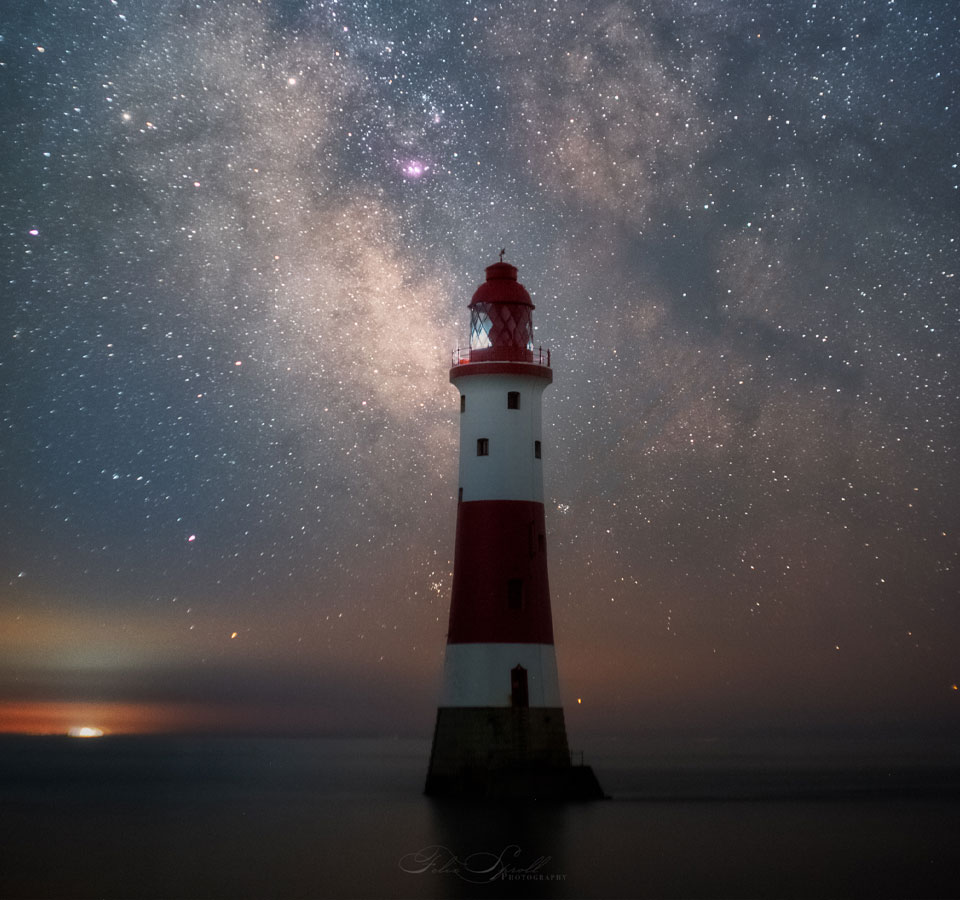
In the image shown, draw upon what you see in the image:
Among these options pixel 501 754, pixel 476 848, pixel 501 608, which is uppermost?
pixel 501 608

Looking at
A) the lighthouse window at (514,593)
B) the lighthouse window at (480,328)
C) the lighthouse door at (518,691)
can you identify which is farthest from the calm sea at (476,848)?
the lighthouse window at (480,328)

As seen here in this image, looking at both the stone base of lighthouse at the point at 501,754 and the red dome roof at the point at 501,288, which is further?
the red dome roof at the point at 501,288

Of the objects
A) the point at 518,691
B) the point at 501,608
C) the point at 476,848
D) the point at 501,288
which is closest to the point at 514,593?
the point at 501,608

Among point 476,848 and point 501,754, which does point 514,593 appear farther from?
point 476,848

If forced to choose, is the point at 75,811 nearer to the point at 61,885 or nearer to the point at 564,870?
the point at 61,885

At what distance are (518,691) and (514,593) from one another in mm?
3075

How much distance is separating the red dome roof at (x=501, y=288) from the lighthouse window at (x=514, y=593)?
9.72m

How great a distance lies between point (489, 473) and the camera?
1635 inches

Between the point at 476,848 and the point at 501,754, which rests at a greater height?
the point at 501,754

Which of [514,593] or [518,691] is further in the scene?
[514,593]

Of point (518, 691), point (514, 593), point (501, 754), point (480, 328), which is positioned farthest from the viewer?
point (480, 328)

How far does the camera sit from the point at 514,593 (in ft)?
134

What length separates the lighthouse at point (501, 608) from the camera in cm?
3994

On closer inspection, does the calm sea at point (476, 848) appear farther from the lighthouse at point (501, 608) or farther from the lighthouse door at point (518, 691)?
the lighthouse door at point (518, 691)
